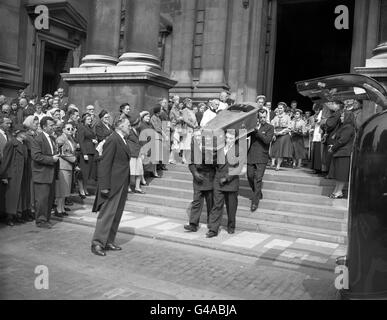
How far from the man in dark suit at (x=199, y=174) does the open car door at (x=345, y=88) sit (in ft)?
11.2

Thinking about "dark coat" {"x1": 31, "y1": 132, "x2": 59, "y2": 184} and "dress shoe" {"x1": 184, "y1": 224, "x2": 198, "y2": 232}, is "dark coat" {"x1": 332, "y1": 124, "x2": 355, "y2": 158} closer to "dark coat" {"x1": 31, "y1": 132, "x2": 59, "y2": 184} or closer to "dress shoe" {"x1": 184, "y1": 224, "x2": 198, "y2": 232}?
"dress shoe" {"x1": 184, "y1": 224, "x2": 198, "y2": 232}

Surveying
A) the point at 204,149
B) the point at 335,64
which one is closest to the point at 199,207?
the point at 204,149

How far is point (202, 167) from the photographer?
341 inches

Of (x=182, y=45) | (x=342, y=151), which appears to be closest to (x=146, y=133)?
(x=342, y=151)

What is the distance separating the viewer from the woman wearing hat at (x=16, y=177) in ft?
28.3

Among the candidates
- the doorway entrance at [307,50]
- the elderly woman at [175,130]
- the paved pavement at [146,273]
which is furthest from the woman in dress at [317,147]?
the doorway entrance at [307,50]

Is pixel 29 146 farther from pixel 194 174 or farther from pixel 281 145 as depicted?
pixel 281 145

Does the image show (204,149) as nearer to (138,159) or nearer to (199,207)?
(199,207)

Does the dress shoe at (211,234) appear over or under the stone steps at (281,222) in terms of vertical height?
under

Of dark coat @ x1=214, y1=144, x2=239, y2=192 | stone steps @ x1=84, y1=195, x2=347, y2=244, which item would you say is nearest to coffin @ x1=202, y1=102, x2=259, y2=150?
dark coat @ x1=214, y1=144, x2=239, y2=192

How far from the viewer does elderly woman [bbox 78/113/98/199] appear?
35.4ft

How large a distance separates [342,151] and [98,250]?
5466 millimetres

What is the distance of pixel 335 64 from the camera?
25609 millimetres

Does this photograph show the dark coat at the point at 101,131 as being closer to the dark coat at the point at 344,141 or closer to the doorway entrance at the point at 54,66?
the dark coat at the point at 344,141
